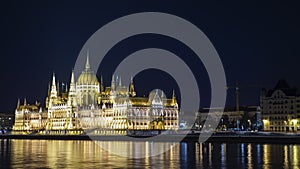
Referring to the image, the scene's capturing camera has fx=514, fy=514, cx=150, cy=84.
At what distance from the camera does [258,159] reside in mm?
36531

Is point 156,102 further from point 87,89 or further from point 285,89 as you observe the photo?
point 285,89

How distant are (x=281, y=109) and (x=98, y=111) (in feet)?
177

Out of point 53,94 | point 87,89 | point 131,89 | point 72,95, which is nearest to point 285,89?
point 131,89

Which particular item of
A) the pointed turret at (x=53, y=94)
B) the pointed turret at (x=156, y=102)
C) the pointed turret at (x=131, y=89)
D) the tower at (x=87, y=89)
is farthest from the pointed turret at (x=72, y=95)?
the pointed turret at (x=156, y=102)

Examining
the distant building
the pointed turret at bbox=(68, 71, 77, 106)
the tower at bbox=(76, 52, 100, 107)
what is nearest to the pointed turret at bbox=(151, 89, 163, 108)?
the tower at bbox=(76, 52, 100, 107)

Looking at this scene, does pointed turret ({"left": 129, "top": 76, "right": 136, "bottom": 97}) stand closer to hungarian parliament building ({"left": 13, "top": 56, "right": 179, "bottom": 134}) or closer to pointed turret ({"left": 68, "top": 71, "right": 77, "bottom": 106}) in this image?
hungarian parliament building ({"left": 13, "top": 56, "right": 179, "bottom": 134})

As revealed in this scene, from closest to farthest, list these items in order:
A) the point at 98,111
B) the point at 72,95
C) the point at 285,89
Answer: the point at 285,89
the point at 98,111
the point at 72,95

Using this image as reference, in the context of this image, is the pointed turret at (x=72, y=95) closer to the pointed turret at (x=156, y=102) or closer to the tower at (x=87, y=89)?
the tower at (x=87, y=89)

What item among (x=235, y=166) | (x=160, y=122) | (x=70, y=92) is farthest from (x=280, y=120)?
(x=235, y=166)

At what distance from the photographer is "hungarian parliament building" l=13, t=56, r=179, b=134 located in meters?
132

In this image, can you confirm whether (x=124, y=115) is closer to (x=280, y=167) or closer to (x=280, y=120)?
(x=280, y=120)

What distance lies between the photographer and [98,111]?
142m

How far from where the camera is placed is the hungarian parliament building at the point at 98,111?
434 ft

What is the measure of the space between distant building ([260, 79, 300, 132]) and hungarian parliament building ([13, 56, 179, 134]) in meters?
28.4
